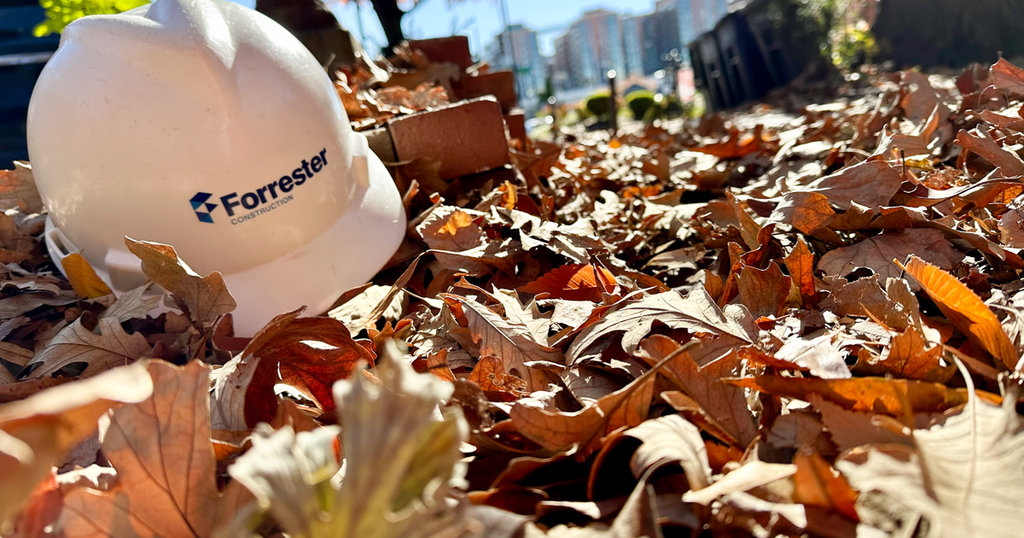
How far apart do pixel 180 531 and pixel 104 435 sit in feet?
0.39

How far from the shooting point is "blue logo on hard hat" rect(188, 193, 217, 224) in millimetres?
1452

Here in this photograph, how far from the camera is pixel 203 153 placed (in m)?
1.43

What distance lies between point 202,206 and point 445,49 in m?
2.84

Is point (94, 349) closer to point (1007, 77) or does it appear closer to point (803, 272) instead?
point (803, 272)

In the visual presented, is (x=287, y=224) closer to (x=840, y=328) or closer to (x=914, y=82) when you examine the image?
(x=840, y=328)

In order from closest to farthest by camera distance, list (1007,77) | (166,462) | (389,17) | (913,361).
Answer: (166,462) → (913,361) → (1007,77) → (389,17)

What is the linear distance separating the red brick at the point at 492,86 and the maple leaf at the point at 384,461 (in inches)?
130

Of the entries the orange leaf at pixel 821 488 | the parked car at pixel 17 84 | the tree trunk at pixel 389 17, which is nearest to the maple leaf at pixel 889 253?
the orange leaf at pixel 821 488

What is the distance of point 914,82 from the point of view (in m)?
2.14

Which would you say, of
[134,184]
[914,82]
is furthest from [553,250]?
[914,82]

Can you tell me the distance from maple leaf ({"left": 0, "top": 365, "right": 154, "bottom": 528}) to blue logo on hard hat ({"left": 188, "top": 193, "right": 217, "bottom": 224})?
109 cm

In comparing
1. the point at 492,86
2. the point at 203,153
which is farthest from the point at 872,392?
the point at 492,86

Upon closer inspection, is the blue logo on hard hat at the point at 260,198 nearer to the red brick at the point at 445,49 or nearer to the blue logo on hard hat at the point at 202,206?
the blue logo on hard hat at the point at 202,206

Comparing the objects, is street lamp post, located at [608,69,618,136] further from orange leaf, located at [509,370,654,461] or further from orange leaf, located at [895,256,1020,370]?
orange leaf, located at [509,370,654,461]
